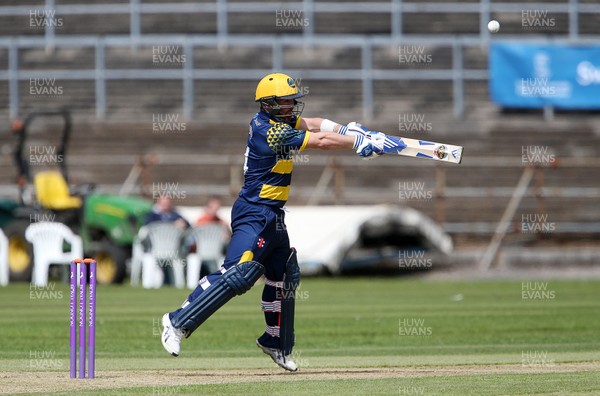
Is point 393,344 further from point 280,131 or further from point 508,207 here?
point 508,207

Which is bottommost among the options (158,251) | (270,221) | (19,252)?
(19,252)

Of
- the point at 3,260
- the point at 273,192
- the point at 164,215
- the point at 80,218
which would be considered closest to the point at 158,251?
the point at 164,215

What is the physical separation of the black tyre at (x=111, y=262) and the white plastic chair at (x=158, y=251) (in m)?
0.34

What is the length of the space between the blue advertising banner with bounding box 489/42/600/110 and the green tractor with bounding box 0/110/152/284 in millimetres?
9583

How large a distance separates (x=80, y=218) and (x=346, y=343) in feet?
42.3

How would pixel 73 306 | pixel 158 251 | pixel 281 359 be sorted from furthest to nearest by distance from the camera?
pixel 158 251
pixel 281 359
pixel 73 306

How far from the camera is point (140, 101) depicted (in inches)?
1321

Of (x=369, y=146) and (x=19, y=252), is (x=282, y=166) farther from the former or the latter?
(x=19, y=252)

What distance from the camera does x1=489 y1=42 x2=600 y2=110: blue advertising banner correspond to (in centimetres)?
3175

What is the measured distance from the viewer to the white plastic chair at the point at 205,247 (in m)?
27.0

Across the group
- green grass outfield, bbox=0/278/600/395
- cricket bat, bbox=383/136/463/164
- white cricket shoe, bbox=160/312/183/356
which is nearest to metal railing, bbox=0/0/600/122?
green grass outfield, bbox=0/278/600/395

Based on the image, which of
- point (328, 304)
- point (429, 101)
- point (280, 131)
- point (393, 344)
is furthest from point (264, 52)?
point (280, 131)

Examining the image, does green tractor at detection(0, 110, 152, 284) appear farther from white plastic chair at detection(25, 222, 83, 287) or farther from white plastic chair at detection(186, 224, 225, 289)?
white plastic chair at detection(186, 224, 225, 289)

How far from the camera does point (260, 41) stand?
1272 inches
